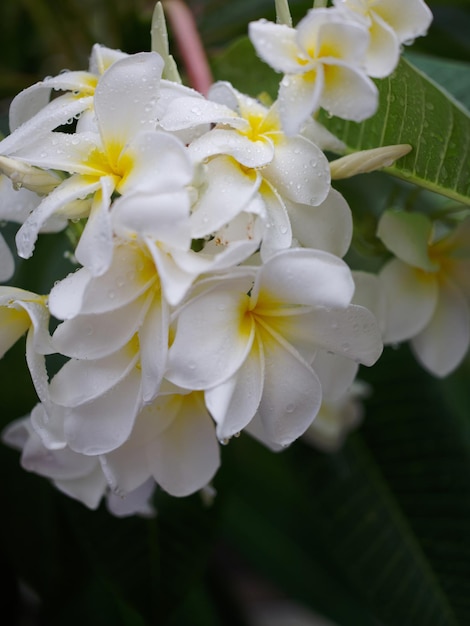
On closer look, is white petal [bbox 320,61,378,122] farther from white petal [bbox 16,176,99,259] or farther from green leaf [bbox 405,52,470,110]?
green leaf [bbox 405,52,470,110]

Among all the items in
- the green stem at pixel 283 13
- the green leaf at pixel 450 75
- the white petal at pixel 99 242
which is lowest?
the green leaf at pixel 450 75

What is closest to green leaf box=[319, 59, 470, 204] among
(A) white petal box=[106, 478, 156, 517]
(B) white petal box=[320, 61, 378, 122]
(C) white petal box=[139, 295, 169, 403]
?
(B) white petal box=[320, 61, 378, 122]

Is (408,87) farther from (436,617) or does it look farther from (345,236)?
(436,617)

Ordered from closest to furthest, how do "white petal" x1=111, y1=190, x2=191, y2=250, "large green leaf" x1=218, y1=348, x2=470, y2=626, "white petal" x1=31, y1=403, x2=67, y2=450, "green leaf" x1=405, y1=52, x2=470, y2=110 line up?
"white petal" x1=111, y1=190, x2=191, y2=250 < "white petal" x1=31, y1=403, x2=67, y2=450 < "green leaf" x1=405, y1=52, x2=470, y2=110 < "large green leaf" x1=218, y1=348, x2=470, y2=626

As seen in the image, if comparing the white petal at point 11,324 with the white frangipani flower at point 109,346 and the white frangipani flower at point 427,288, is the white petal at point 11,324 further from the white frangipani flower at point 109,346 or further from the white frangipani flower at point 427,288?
the white frangipani flower at point 427,288

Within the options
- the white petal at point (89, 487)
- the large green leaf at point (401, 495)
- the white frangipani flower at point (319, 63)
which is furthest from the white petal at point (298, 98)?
the large green leaf at point (401, 495)

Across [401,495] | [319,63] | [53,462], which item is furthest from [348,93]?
[401,495]
